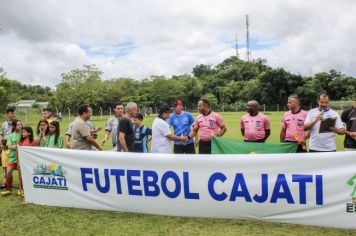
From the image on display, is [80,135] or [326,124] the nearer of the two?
[326,124]

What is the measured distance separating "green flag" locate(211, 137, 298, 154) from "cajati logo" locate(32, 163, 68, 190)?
2.82 m

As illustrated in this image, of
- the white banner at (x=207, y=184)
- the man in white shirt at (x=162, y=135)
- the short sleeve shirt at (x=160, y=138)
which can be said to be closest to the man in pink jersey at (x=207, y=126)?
the man in white shirt at (x=162, y=135)

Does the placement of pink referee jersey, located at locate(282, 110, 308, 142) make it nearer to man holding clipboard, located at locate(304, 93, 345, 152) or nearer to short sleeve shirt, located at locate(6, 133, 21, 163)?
man holding clipboard, located at locate(304, 93, 345, 152)

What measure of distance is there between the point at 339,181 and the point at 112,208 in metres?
3.60

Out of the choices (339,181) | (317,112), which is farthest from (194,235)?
(317,112)

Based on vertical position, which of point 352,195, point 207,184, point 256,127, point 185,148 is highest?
point 256,127

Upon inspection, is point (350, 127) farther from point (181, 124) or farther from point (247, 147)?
point (181, 124)

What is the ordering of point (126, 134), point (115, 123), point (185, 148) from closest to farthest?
point (126, 134) → point (185, 148) → point (115, 123)

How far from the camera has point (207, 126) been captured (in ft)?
26.3

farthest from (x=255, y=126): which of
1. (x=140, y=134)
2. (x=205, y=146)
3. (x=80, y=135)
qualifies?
(x=80, y=135)

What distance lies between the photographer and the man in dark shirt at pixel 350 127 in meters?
7.13

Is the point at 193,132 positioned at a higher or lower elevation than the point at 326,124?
lower

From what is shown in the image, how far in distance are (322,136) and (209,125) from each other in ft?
7.60

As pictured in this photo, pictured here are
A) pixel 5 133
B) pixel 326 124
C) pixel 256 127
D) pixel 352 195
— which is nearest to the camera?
pixel 352 195
